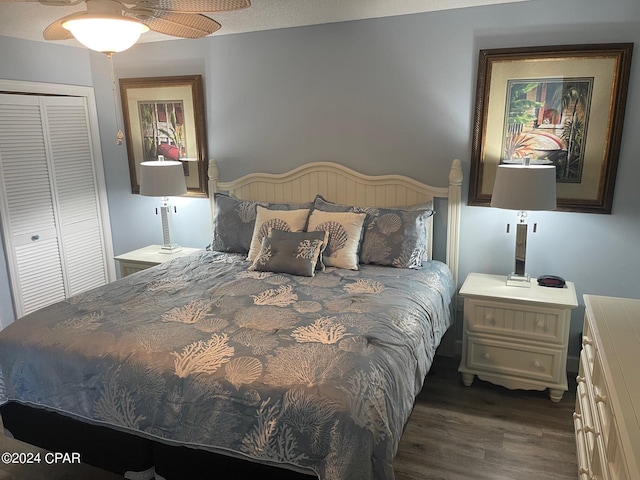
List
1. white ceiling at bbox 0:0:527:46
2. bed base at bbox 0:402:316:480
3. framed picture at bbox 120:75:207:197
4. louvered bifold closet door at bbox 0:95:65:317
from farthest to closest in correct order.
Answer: framed picture at bbox 120:75:207:197 < louvered bifold closet door at bbox 0:95:65:317 < white ceiling at bbox 0:0:527:46 < bed base at bbox 0:402:316:480

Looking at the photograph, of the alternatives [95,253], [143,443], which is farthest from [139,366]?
[95,253]

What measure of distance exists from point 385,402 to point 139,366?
957mm

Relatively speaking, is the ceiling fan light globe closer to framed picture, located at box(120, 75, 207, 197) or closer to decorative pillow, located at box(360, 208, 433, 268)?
decorative pillow, located at box(360, 208, 433, 268)

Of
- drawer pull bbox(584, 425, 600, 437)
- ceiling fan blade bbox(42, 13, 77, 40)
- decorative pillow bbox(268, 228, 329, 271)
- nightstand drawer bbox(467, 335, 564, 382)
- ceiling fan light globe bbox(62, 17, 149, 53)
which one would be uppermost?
ceiling fan blade bbox(42, 13, 77, 40)

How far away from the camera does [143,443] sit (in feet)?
6.43

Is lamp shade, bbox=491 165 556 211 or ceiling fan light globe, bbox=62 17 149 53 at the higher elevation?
ceiling fan light globe, bbox=62 17 149 53

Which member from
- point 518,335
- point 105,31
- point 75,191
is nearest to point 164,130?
point 75,191

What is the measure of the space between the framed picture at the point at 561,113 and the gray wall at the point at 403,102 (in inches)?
2.8

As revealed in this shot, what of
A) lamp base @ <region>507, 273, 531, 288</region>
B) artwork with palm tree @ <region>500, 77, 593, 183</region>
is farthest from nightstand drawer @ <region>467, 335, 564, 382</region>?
artwork with palm tree @ <region>500, 77, 593, 183</region>

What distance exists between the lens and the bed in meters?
1.70

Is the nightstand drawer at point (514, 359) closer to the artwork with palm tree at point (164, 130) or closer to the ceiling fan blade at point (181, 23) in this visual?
the ceiling fan blade at point (181, 23)

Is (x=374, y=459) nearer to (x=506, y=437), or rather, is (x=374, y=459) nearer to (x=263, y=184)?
(x=506, y=437)

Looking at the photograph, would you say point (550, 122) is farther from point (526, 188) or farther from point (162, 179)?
point (162, 179)

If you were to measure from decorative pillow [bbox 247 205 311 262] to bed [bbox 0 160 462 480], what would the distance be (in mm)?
144
